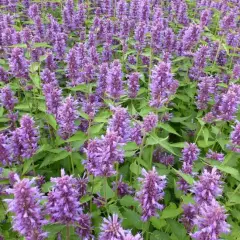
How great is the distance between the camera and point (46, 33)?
8.47 m

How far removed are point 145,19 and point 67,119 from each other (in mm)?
5032

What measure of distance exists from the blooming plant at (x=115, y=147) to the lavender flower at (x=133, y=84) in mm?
20

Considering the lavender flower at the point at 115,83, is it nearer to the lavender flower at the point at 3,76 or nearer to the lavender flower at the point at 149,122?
the lavender flower at the point at 149,122

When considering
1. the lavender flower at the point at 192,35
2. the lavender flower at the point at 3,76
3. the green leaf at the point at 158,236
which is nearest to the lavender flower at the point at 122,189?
the green leaf at the point at 158,236

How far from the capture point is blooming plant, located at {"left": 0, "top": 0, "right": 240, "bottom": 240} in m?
3.40

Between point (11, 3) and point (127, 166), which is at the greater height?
point (11, 3)

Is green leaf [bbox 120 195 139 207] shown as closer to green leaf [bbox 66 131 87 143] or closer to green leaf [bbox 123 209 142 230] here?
green leaf [bbox 123 209 142 230]

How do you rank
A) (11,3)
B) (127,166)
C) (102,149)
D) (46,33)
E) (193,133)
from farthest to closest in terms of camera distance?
(11,3)
(46,33)
(193,133)
(127,166)
(102,149)

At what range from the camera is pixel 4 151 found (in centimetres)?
436

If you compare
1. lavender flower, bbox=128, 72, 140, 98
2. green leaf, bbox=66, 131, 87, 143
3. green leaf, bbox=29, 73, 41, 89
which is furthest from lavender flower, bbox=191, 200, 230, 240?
green leaf, bbox=29, 73, 41, 89

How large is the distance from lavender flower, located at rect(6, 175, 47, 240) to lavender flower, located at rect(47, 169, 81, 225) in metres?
0.18

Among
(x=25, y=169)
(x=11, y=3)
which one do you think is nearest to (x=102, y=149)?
(x=25, y=169)

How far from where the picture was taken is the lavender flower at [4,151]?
4270 millimetres

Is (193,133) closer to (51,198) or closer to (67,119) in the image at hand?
(67,119)
